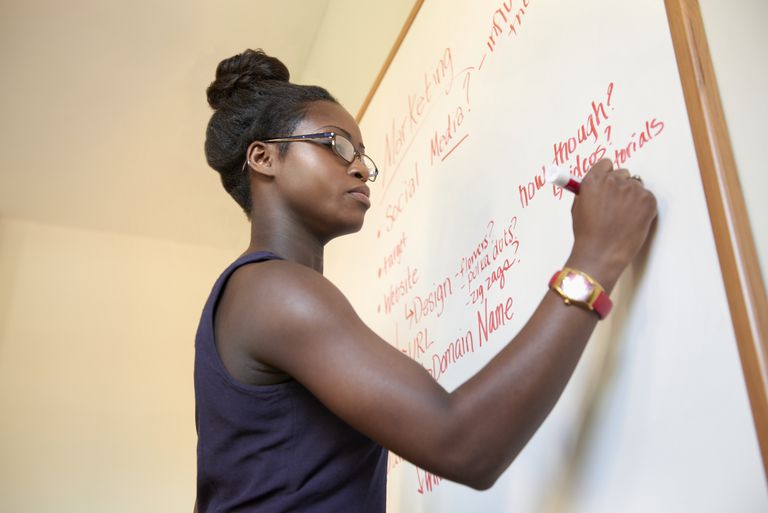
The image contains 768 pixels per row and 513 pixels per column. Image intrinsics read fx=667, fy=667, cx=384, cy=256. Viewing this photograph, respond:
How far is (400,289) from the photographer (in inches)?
43.1

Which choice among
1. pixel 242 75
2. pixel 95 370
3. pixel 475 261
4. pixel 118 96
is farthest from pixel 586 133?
pixel 95 370

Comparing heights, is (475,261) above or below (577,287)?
above

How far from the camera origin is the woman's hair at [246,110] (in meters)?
0.80

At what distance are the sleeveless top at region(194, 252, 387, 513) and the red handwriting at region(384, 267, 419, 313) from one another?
421mm

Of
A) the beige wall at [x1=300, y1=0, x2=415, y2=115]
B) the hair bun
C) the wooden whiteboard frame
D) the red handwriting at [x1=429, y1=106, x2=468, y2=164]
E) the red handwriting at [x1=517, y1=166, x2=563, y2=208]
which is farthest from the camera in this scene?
the beige wall at [x1=300, y1=0, x2=415, y2=115]

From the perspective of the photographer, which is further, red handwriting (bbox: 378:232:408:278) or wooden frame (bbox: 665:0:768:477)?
red handwriting (bbox: 378:232:408:278)

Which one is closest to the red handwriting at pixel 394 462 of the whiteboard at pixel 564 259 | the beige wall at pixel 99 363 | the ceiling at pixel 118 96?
the whiteboard at pixel 564 259

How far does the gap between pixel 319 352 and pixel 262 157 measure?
0.33 meters

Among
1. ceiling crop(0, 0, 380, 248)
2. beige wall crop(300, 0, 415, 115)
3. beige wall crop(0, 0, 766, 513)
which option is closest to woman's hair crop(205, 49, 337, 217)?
beige wall crop(300, 0, 415, 115)

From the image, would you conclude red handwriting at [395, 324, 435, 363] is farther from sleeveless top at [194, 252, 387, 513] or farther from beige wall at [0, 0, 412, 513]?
beige wall at [0, 0, 412, 513]

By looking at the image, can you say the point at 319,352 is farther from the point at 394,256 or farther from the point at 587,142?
the point at 394,256

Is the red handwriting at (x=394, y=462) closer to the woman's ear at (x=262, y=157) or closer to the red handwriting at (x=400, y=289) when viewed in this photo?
the red handwriting at (x=400, y=289)

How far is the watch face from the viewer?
50cm

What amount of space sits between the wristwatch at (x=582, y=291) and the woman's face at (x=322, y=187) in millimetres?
295
